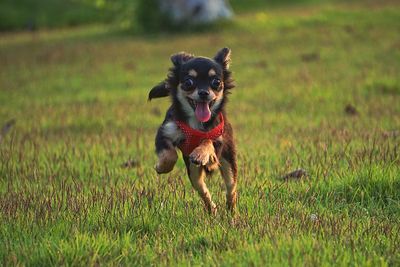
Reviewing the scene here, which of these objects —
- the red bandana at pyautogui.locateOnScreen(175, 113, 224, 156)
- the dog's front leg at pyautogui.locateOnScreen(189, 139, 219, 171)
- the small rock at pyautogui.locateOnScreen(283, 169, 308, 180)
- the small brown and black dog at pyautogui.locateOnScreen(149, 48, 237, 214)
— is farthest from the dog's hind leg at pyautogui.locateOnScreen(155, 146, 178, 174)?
the small rock at pyautogui.locateOnScreen(283, 169, 308, 180)

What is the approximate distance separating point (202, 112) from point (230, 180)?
585mm

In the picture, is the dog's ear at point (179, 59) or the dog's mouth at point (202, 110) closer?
the dog's mouth at point (202, 110)

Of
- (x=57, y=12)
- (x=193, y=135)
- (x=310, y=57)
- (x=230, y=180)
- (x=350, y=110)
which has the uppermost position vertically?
(x=193, y=135)

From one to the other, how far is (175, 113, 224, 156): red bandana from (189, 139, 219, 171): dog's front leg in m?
0.07

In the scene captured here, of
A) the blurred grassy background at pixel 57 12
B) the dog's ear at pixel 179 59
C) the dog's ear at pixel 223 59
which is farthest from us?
the blurred grassy background at pixel 57 12

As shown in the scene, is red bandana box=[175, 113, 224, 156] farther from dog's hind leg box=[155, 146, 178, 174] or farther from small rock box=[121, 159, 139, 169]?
small rock box=[121, 159, 139, 169]

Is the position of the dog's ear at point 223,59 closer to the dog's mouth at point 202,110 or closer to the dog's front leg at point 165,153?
the dog's mouth at point 202,110

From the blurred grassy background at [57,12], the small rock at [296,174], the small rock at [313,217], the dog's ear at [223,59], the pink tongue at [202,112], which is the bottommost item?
the blurred grassy background at [57,12]

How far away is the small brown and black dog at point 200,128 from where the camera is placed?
5164 mm

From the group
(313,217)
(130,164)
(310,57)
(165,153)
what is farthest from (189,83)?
(310,57)

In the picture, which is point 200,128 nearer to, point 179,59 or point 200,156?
point 200,156

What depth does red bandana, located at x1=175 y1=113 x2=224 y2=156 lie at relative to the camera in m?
5.16

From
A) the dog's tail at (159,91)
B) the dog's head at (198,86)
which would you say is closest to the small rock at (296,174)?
the dog's head at (198,86)

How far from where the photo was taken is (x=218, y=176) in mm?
6555
